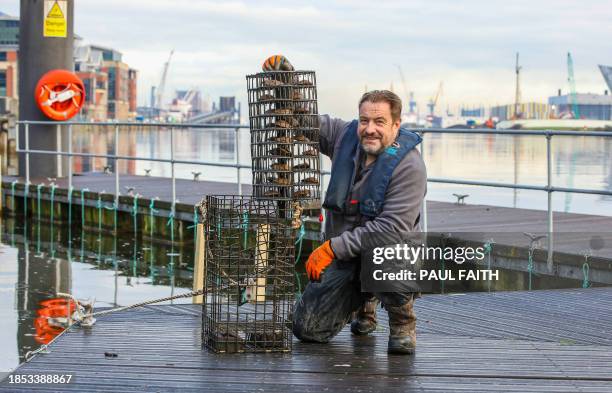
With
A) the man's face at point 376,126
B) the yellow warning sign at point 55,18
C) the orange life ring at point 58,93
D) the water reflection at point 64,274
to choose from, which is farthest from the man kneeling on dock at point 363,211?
the yellow warning sign at point 55,18

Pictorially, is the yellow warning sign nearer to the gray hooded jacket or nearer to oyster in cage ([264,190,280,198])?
oyster in cage ([264,190,280,198])

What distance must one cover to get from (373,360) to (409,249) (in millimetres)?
529

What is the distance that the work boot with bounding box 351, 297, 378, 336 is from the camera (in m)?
5.64

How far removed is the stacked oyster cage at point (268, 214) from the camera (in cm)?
516

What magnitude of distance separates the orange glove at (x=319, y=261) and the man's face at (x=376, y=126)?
1.65 ft

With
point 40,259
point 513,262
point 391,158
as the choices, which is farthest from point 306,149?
point 40,259

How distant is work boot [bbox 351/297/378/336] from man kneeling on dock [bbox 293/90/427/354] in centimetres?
19

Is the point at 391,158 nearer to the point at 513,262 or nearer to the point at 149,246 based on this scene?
the point at 513,262

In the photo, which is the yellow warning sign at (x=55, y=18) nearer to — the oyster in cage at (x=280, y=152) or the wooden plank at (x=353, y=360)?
the wooden plank at (x=353, y=360)

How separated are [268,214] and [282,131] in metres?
0.39

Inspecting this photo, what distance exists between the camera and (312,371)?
16.0 feet

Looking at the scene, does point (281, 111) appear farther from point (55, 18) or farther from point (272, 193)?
point (55, 18)

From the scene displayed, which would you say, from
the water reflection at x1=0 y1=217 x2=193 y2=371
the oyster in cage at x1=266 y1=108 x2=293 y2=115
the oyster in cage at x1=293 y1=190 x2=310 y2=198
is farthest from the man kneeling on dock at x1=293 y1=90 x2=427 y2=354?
the water reflection at x1=0 y1=217 x2=193 y2=371

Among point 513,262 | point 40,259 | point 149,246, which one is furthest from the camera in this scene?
point 149,246
